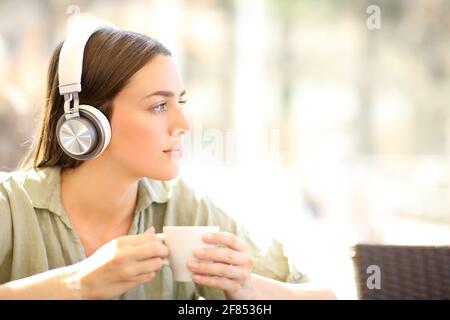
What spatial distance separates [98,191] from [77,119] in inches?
7.2

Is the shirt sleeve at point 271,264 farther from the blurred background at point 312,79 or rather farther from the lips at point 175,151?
the blurred background at point 312,79

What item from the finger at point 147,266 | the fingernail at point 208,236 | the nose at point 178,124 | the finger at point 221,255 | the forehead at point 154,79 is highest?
the forehead at point 154,79

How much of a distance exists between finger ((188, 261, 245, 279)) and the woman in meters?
0.09

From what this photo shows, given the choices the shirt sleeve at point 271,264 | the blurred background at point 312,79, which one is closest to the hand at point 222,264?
the shirt sleeve at point 271,264

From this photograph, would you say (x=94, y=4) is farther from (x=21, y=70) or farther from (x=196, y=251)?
(x=196, y=251)

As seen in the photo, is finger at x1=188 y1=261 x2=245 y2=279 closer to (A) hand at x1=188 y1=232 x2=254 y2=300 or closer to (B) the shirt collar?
(A) hand at x1=188 y1=232 x2=254 y2=300

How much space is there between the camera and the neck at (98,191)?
118 cm

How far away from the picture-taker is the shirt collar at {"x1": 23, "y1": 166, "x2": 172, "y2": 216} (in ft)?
3.69

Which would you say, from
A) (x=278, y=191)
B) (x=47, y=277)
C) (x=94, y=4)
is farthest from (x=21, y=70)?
(x=47, y=277)

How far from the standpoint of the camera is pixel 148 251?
853mm

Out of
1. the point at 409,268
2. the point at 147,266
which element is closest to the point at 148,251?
the point at 147,266

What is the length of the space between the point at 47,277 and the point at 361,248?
0.56 metres

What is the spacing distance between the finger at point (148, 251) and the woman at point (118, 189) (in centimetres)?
19

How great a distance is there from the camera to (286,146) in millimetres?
5176
